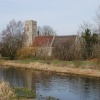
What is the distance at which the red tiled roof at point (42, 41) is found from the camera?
195 ft

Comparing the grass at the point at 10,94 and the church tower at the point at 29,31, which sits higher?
the church tower at the point at 29,31

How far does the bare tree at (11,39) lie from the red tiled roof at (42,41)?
4.78 m

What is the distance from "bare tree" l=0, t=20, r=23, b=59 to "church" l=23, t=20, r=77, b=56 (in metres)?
2.50

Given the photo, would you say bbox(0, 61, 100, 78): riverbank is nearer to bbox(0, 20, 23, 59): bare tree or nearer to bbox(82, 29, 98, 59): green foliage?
bbox(82, 29, 98, 59): green foliage

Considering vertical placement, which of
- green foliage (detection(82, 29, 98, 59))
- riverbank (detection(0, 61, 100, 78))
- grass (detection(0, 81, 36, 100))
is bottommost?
riverbank (detection(0, 61, 100, 78))

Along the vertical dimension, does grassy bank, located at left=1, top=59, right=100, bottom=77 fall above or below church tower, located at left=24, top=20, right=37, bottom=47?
below

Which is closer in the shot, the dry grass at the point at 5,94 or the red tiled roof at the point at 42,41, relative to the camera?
the dry grass at the point at 5,94

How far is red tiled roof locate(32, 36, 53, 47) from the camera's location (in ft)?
195

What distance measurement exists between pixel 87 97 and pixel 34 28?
166ft

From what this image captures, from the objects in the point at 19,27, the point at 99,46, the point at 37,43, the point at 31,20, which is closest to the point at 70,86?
the point at 99,46

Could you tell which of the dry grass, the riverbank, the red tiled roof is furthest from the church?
the dry grass

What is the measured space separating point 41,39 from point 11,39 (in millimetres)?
8823

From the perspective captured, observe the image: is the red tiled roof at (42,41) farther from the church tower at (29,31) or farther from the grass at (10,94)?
the grass at (10,94)

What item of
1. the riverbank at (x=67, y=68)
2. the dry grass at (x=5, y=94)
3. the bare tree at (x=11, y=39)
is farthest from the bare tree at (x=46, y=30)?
the dry grass at (x=5, y=94)
